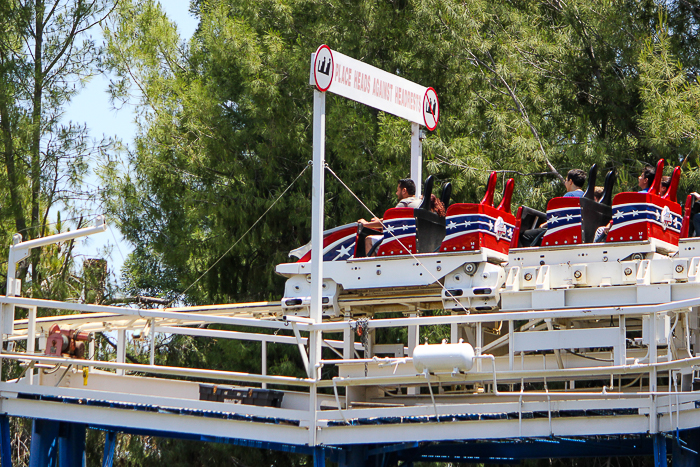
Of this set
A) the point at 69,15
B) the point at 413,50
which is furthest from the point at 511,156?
the point at 69,15

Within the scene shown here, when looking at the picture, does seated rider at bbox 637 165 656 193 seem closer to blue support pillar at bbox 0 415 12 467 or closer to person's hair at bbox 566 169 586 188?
person's hair at bbox 566 169 586 188

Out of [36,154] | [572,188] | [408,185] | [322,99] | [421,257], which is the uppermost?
[36,154]

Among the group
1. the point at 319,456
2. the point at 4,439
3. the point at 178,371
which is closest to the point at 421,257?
the point at 319,456

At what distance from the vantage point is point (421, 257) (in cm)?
1171

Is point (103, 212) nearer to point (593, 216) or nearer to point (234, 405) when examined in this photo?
point (234, 405)

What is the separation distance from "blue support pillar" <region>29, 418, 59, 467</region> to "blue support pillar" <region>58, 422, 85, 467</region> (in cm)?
22

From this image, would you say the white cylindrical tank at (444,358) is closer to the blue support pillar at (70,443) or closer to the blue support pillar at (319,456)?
the blue support pillar at (319,456)

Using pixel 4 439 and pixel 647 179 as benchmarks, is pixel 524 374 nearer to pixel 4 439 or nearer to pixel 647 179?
pixel 647 179

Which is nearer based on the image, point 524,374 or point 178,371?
point 524,374

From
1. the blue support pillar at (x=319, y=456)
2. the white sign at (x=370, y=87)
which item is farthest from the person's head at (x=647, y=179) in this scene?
the blue support pillar at (x=319, y=456)

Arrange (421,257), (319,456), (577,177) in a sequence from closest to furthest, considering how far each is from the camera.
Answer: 1. (319,456)
2. (421,257)
3. (577,177)

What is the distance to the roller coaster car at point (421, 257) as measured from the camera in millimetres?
11422

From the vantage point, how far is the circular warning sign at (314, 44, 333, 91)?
36.8ft

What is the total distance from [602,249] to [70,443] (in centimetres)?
699
